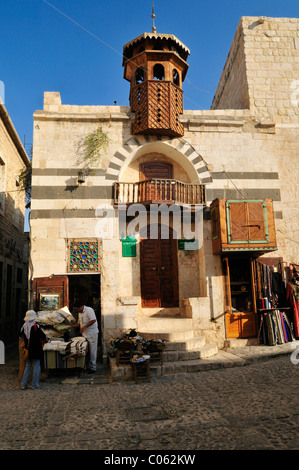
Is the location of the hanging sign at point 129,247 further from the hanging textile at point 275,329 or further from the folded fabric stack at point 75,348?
the hanging textile at point 275,329

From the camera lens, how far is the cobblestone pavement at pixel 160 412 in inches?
152

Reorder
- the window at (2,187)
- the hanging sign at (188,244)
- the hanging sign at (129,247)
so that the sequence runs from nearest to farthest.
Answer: the hanging sign at (129,247), the hanging sign at (188,244), the window at (2,187)

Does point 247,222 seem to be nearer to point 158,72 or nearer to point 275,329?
point 275,329

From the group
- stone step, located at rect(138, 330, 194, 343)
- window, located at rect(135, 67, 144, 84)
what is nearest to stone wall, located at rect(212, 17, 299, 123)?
window, located at rect(135, 67, 144, 84)

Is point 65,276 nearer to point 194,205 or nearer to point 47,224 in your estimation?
point 47,224

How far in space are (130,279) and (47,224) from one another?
10.2 ft

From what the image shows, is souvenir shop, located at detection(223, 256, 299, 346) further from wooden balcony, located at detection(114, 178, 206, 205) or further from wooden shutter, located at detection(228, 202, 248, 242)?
wooden balcony, located at detection(114, 178, 206, 205)

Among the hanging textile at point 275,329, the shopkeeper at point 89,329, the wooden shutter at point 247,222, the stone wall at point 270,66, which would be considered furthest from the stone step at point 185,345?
the stone wall at point 270,66

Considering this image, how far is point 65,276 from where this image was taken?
917cm

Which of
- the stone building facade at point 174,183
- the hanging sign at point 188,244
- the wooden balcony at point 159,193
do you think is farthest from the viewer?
the hanging sign at point 188,244

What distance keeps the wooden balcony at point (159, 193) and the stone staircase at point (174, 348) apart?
3569 millimetres

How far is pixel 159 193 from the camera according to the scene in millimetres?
9969

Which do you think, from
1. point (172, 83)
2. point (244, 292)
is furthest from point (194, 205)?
point (172, 83)

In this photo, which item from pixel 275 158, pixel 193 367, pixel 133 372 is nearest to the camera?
pixel 133 372
